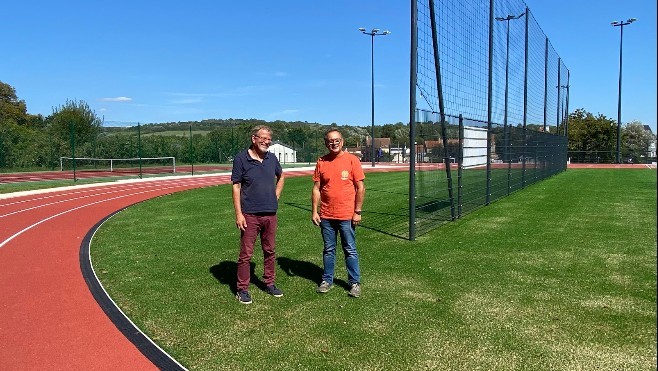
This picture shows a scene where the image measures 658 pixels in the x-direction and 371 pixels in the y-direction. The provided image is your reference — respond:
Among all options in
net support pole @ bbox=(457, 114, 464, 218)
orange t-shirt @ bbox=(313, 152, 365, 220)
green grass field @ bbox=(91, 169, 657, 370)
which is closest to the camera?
green grass field @ bbox=(91, 169, 657, 370)

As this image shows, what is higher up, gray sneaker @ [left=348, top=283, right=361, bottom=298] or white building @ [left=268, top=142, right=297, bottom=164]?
A: white building @ [left=268, top=142, right=297, bottom=164]

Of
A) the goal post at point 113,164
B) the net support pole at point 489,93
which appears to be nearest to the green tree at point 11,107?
the goal post at point 113,164

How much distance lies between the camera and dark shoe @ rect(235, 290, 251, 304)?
514 centimetres

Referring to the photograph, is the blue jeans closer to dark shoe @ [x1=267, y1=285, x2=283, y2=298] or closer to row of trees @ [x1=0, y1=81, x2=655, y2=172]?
dark shoe @ [x1=267, y1=285, x2=283, y2=298]

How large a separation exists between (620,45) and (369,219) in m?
47.8

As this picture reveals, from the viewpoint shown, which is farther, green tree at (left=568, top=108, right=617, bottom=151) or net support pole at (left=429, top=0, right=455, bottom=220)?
green tree at (left=568, top=108, right=617, bottom=151)

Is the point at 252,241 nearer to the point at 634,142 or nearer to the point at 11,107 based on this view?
the point at 634,142

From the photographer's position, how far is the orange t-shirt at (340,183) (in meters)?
5.27

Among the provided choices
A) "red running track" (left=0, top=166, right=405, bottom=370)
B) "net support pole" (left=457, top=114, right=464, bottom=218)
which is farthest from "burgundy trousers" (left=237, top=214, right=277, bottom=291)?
"net support pole" (left=457, top=114, right=464, bottom=218)

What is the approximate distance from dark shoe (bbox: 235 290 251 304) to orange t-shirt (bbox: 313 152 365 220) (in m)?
1.18

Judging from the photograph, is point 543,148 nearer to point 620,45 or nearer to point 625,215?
point 625,215

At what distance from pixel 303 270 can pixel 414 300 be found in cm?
181

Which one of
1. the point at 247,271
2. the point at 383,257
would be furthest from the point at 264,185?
the point at 383,257

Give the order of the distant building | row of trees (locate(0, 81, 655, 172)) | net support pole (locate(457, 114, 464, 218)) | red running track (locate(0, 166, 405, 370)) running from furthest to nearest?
the distant building < row of trees (locate(0, 81, 655, 172)) < net support pole (locate(457, 114, 464, 218)) < red running track (locate(0, 166, 405, 370))
